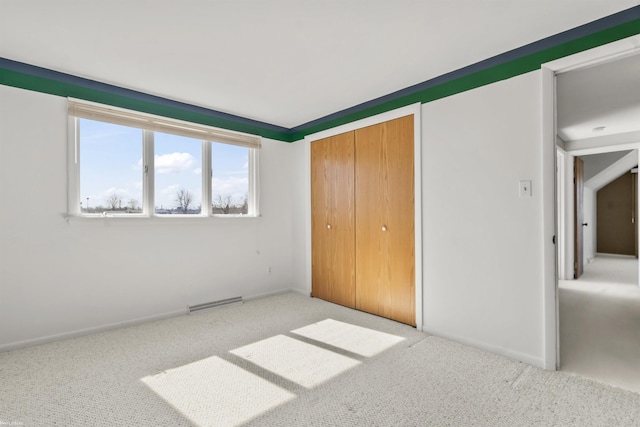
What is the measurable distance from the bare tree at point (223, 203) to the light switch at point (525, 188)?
3146mm

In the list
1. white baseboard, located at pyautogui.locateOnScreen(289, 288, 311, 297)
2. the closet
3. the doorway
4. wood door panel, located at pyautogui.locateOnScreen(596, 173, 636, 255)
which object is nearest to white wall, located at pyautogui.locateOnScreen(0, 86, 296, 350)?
white baseboard, located at pyautogui.locateOnScreen(289, 288, 311, 297)

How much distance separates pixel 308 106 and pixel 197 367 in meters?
2.84

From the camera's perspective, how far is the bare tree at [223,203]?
153 inches

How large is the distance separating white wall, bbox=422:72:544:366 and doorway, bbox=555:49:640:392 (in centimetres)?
24

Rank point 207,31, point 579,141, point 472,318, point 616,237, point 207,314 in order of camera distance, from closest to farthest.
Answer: point 207,31 → point 472,318 → point 207,314 → point 579,141 → point 616,237

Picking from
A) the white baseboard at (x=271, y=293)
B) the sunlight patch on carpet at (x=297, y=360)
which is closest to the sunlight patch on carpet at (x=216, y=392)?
the sunlight patch on carpet at (x=297, y=360)

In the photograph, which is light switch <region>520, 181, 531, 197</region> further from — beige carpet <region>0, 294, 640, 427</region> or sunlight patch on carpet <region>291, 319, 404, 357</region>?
sunlight patch on carpet <region>291, 319, 404, 357</region>

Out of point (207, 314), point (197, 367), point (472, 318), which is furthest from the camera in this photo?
point (207, 314)

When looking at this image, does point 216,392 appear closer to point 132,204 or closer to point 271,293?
point 132,204

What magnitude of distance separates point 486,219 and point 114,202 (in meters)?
3.50

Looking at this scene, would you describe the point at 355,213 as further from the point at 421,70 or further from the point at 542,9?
the point at 542,9

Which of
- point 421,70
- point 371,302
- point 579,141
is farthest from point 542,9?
point 579,141

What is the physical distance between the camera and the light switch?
234 centimetres

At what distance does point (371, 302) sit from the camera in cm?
353
